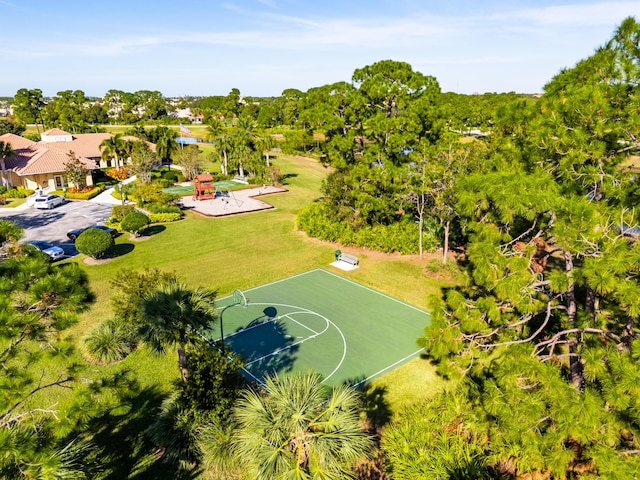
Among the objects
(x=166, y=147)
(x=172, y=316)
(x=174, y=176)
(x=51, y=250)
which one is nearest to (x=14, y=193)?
(x=174, y=176)

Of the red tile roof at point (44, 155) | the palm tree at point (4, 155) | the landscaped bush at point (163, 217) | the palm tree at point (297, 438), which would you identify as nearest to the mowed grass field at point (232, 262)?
the landscaped bush at point (163, 217)

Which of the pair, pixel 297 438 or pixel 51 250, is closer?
pixel 297 438

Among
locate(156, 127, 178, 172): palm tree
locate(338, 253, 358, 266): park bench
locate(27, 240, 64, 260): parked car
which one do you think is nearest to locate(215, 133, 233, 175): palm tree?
locate(156, 127, 178, 172): palm tree

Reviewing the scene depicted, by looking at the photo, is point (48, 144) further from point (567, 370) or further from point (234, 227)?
point (567, 370)

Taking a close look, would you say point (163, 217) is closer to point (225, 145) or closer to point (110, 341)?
point (110, 341)

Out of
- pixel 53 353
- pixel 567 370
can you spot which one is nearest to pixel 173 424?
pixel 53 353

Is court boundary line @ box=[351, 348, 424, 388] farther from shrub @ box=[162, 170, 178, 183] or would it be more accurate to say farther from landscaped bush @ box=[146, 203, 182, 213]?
shrub @ box=[162, 170, 178, 183]

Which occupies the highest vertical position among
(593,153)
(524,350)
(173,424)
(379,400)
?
(593,153)
